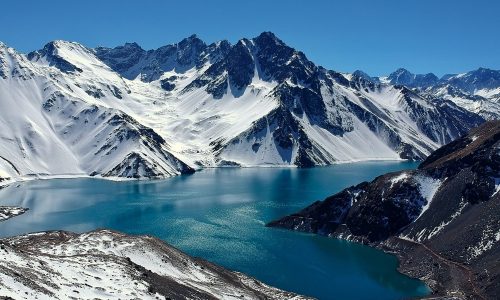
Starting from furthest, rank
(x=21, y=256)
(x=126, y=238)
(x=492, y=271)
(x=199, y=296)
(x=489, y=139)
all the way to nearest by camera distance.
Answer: (x=489, y=139) → (x=492, y=271) → (x=126, y=238) → (x=199, y=296) → (x=21, y=256)

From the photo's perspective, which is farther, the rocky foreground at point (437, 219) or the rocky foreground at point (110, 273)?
the rocky foreground at point (437, 219)

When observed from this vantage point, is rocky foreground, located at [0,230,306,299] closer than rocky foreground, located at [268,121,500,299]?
Yes

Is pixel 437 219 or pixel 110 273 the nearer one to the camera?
pixel 110 273

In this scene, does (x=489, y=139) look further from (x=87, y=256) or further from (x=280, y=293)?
(x=87, y=256)

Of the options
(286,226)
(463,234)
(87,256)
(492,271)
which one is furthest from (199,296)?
(286,226)
